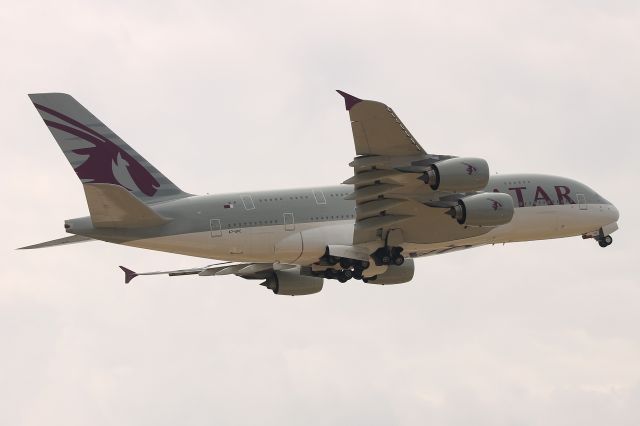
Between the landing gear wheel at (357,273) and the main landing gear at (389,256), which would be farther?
the landing gear wheel at (357,273)

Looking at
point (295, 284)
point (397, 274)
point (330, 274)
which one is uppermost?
point (330, 274)

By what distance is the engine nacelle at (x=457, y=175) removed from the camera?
176 ft

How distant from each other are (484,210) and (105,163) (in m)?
15.5

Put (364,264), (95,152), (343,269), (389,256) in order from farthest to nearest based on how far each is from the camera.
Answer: (343,269) < (364,264) < (389,256) < (95,152)

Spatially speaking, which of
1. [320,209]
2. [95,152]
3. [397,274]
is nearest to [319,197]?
[320,209]

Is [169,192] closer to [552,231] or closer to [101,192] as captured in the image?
[101,192]

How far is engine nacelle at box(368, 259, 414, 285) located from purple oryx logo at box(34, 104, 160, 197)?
1085cm

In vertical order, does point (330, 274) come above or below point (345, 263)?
below

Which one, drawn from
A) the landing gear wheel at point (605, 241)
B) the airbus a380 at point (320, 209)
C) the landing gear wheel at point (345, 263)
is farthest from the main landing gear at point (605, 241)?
the landing gear wheel at point (345, 263)

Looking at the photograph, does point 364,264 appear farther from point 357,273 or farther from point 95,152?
point 95,152

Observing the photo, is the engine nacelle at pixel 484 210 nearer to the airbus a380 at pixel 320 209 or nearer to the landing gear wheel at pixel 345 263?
the airbus a380 at pixel 320 209

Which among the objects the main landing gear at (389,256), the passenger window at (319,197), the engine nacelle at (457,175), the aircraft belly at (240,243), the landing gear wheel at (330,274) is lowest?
the landing gear wheel at (330,274)

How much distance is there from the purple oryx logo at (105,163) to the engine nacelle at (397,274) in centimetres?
1085

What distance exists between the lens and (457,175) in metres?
53.8
